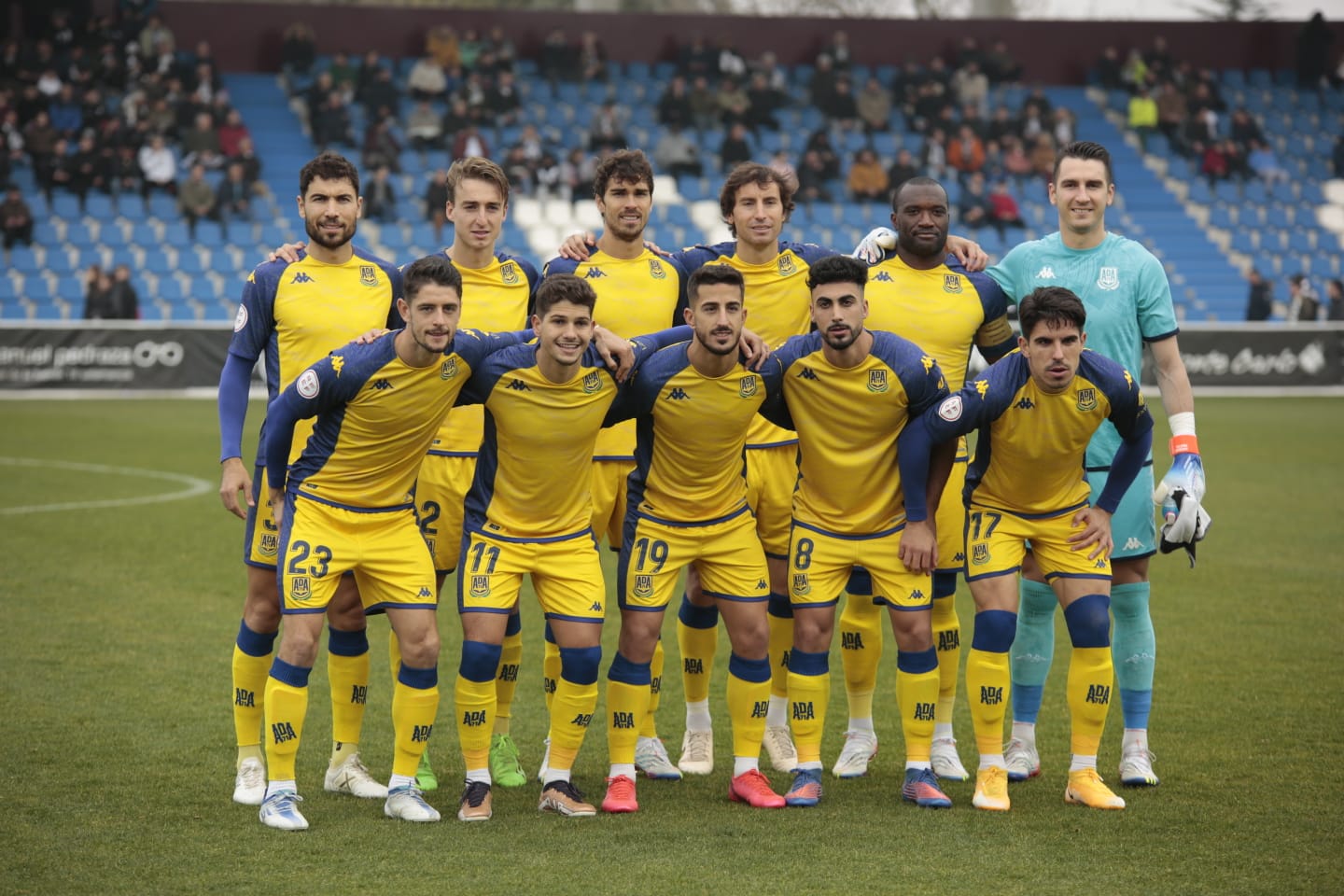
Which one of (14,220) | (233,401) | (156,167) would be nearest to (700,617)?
(233,401)

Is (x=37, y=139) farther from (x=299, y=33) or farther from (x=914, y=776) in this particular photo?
(x=914, y=776)

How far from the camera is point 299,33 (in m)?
28.7

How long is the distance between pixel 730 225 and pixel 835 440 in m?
1.15

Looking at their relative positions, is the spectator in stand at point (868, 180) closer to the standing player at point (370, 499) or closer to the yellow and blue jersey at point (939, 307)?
the yellow and blue jersey at point (939, 307)

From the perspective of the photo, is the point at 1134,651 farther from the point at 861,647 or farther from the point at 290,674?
the point at 290,674

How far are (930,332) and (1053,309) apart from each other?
2.49 ft

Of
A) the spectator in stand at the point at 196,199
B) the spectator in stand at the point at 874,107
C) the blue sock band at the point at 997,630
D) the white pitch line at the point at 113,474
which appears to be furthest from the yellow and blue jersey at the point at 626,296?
the spectator in stand at the point at 874,107

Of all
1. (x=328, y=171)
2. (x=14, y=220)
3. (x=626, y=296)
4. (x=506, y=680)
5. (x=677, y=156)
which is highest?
(x=328, y=171)

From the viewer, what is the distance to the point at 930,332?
20.7 ft

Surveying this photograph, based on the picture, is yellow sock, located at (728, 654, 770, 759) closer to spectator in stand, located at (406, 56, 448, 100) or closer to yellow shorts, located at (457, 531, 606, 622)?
yellow shorts, located at (457, 531, 606, 622)

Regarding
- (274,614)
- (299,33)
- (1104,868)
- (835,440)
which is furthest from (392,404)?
(299,33)

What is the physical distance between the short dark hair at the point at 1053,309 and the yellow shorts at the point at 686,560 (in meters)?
1.38

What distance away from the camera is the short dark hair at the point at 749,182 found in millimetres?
6309

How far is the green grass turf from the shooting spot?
16.2 feet
